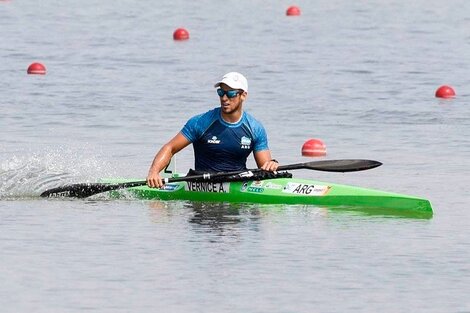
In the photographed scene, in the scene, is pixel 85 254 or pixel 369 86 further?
pixel 369 86

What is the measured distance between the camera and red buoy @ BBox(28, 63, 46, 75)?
31109 millimetres

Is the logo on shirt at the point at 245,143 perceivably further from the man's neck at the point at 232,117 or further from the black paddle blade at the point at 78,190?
the black paddle blade at the point at 78,190

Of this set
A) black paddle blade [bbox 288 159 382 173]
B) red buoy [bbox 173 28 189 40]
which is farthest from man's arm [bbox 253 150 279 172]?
red buoy [bbox 173 28 189 40]

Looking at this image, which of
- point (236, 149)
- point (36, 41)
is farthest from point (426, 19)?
point (236, 149)

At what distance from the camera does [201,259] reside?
14.2m

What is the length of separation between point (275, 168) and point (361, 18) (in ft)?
90.2

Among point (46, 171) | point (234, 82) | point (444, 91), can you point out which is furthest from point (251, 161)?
point (444, 91)

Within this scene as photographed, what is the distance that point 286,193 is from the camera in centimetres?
1741

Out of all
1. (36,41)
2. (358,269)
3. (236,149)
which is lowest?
(358,269)

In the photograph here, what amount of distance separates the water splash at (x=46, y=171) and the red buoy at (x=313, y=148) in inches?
110

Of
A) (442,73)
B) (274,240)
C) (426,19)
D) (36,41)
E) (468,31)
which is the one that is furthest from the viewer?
(426,19)

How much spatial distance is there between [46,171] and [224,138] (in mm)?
2892

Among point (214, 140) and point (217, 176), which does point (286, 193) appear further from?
point (214, 140)

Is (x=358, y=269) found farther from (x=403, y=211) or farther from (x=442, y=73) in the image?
(x=442, y=73)
